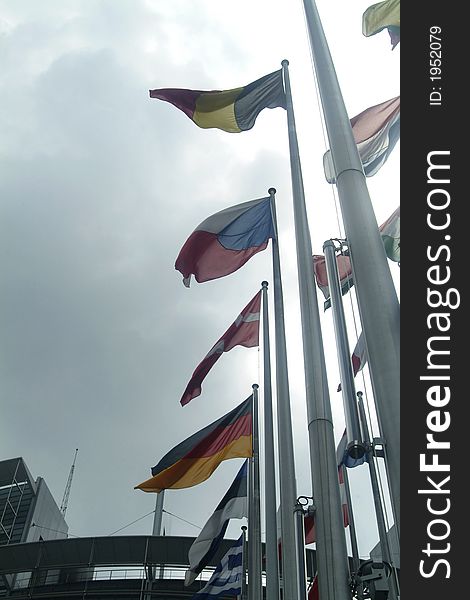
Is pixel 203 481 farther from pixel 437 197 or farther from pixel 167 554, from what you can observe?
pixel 167 554

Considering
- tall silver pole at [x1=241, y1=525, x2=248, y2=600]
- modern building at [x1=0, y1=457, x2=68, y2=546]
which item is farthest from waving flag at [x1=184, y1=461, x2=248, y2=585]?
modern building at [x1=0, y1=457, x2=68, y2=546]

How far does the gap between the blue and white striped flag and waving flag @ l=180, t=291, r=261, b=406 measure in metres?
5.13

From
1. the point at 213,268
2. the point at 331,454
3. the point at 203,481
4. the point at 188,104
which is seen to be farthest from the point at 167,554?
the point at 331,454

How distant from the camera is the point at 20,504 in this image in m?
43.7

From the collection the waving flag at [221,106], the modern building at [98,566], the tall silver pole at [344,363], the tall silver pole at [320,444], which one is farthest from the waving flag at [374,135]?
the modern building at [98,566]

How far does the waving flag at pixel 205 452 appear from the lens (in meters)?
14.8

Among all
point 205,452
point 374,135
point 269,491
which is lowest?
point 269,491

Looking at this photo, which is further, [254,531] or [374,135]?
[254,531]

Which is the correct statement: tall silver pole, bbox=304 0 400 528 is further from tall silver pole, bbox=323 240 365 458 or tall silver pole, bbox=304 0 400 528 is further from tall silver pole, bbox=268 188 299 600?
tall silver pole, bbox=268 188 299 600

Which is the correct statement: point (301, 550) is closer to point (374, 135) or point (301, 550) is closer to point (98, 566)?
point (374, 135)

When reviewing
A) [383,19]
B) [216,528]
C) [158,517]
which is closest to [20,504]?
[158,517]

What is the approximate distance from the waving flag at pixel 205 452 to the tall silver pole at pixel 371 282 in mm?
9018

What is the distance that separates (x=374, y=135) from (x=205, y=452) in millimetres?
7802

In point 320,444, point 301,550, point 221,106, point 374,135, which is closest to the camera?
point 301,550
